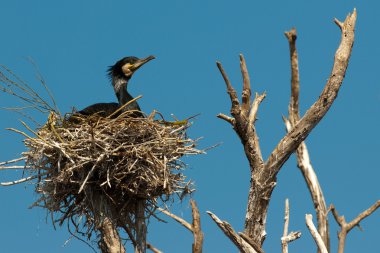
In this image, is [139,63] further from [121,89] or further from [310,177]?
[310,177]

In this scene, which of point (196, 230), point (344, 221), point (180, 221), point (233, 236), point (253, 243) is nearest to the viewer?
point (253, 243)

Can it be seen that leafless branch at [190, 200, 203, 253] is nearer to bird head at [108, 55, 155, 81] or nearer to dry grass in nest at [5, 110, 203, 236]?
dry grass in nest at [5, 110, 203, 236]

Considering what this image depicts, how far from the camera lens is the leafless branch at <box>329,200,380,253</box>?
11906mm

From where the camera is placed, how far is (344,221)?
40.2 feet

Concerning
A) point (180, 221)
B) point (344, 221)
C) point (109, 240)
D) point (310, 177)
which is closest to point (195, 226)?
point (180, 221)

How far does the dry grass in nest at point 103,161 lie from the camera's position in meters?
9.40

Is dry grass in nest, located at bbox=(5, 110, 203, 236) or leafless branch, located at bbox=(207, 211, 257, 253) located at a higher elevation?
dry grass in nest, located at bbox=(5, 110, 203, 236)

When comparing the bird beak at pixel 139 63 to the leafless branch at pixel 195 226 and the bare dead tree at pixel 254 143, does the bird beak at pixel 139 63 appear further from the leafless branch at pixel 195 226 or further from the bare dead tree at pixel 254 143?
the bare dead tree at pixel 254 143

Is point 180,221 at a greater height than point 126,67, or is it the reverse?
point 126,67

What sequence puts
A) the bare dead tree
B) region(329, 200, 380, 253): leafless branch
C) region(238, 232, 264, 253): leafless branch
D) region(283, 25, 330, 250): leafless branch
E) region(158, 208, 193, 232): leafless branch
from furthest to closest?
1. region(283, 25, 330, 250): leafless branch
2. region(329, 200, 380, 253): leafless branch
3. region(158, 208, 193, 232): leafless branch
4. the bare dead tree
5. region(238, 232, 264, 253): leafless branch

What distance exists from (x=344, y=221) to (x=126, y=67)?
3734 millimetres

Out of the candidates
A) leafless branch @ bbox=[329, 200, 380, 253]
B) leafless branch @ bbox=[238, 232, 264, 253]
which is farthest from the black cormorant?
leafless branch @ bbox=[329, 200, 380, 253]

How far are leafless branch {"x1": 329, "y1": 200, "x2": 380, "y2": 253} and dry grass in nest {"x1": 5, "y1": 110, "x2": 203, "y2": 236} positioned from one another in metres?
3.01

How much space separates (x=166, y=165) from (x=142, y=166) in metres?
0.31
